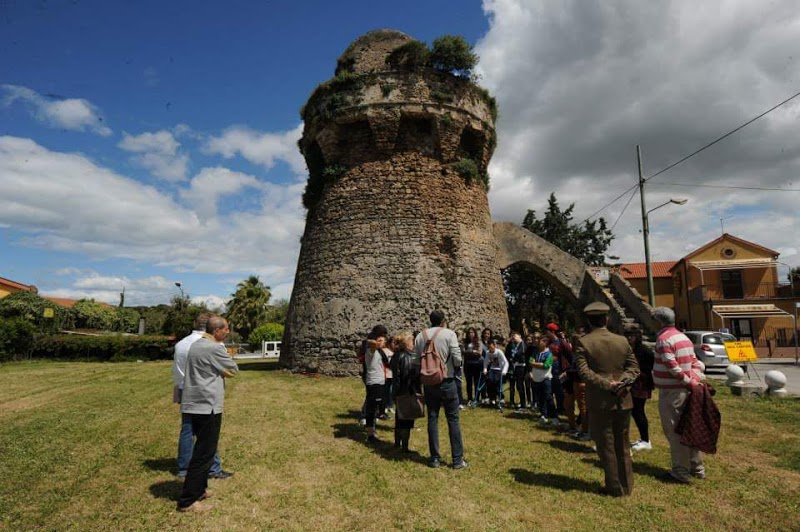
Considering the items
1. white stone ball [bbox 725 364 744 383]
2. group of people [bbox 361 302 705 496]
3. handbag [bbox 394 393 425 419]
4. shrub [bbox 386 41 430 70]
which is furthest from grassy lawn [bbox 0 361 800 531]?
shrub [bbox 386 41 430 70]

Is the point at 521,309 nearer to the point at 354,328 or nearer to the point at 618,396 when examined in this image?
the point at 354,328

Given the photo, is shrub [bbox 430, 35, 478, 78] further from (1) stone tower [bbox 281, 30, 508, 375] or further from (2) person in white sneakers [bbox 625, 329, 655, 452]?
(2) person in white sneakers [bbox 625, 329, 655, 452]

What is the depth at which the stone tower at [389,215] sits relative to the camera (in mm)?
12930

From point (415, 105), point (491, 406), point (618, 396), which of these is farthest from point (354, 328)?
point (618, 396)

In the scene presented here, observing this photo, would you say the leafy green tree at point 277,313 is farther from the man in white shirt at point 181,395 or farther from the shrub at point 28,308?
the man in white shirt at point 181,395

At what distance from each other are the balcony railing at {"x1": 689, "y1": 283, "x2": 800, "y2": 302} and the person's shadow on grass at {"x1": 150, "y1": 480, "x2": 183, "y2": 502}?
114 ft

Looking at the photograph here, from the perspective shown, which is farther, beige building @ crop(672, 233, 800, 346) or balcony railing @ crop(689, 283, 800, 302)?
balcony railing @ crop(689, 283, 800, 302)

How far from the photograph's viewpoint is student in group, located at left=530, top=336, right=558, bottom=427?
7.61 m

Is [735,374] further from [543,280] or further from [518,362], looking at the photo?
[543,280]

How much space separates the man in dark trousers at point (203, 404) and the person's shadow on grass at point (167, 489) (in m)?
0.25

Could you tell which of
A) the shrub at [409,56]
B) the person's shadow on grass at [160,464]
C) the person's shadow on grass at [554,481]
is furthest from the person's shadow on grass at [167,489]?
the shrub at [409,56]

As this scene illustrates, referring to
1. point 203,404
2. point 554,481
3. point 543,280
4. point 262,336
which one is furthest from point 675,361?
point 262,336

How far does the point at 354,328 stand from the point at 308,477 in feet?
24.9

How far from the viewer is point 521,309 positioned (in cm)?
2928
